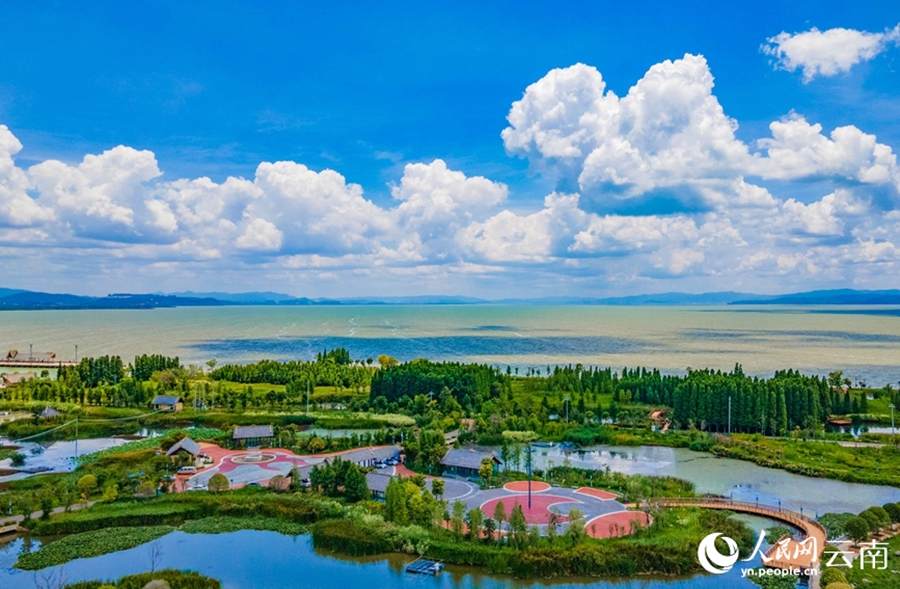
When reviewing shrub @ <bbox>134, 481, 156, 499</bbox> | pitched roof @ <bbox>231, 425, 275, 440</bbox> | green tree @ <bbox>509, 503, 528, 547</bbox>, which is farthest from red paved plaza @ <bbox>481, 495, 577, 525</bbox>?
pitched roof @ <bbox>231, 425, 275, 440</bbox>

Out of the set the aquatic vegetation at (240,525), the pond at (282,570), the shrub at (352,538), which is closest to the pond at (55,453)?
the pond at (282,570)

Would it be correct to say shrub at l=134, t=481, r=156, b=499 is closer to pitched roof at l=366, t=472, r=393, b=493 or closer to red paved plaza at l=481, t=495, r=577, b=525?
pitched roof at l=366, t=472, r=393, b=493

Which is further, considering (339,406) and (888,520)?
(339,406)

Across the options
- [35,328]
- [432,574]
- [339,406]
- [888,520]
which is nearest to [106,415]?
[339,406]

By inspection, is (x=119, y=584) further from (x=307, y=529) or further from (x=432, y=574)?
(x=432, y=574)

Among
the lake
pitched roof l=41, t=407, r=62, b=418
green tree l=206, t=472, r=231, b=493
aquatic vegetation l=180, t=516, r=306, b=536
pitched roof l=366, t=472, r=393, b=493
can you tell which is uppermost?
the lake

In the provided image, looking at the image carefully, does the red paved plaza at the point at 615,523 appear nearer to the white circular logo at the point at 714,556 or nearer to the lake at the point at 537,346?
the white circular logo at the point at 714,556

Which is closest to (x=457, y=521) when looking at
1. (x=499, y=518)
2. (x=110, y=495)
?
(x=499, y=518)
